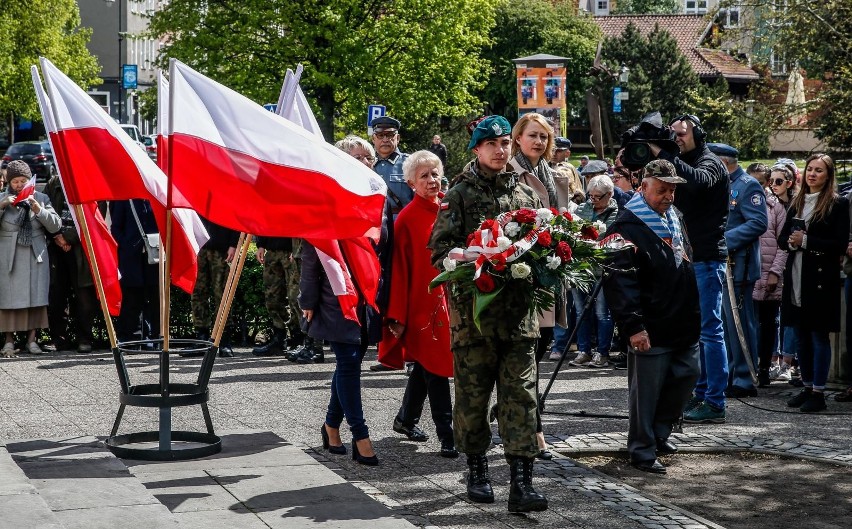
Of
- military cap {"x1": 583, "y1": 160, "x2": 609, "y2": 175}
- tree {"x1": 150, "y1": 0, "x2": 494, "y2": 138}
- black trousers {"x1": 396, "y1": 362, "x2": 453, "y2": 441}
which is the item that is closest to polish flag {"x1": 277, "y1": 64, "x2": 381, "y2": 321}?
black trousers {"x1": 396, "y1": 362, "x2": 453, "y2": 441}

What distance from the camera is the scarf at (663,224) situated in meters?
8.05

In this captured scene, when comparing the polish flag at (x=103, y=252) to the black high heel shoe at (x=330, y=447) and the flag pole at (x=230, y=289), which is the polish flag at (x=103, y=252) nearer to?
the flag pole at (x=230, y=289)

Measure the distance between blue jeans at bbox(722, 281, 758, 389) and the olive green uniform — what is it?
3996 mm

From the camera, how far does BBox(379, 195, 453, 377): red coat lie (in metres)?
8.18

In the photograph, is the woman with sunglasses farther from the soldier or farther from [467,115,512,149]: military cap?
the soldier

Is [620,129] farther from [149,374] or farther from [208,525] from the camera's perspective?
[208,525]

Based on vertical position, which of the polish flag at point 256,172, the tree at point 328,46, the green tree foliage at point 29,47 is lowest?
the polish flag at point 256,172

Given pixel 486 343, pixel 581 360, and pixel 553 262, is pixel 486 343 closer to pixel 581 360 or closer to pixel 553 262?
pixel 553 262

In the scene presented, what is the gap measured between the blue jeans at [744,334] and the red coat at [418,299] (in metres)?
3.26

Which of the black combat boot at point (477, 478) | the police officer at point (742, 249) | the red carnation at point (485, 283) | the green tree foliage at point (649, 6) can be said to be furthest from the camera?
the green tree foliage at point (649, 6)

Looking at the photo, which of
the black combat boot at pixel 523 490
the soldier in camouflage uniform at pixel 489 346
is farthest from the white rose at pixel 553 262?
the black combat boot at pixel 523 490

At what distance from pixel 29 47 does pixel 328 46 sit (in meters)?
20.0

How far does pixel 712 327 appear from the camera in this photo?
31.2 feet

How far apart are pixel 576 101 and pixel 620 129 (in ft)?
31.6
